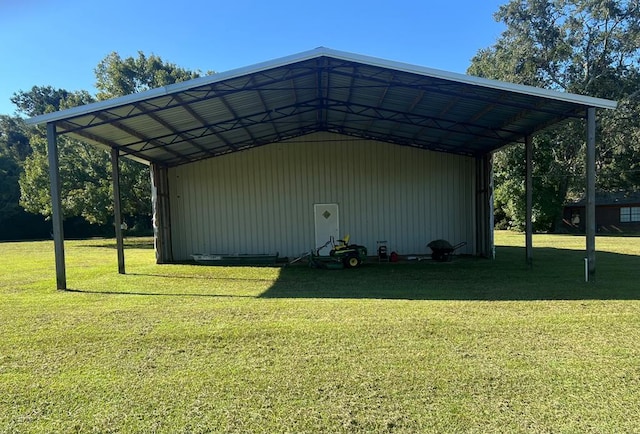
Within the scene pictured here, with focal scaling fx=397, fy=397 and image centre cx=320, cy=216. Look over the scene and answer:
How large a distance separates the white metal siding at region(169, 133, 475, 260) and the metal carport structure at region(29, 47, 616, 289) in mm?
451

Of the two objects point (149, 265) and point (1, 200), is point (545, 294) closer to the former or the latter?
point (149, 265)

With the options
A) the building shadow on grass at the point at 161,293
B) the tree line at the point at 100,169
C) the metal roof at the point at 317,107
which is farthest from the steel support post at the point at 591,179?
the tree line at the point at 100,169

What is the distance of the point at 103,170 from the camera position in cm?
2373

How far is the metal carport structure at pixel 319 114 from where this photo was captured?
7.42 m

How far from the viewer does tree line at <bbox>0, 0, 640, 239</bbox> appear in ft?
73.4

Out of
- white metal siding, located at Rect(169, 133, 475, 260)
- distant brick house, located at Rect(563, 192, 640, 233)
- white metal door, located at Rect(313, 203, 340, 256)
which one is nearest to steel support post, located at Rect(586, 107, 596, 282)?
white metal siding, located at Rect(169, 133, 475, 260)

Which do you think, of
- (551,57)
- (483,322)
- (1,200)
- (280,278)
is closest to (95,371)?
(483,322)

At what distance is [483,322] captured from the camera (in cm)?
516

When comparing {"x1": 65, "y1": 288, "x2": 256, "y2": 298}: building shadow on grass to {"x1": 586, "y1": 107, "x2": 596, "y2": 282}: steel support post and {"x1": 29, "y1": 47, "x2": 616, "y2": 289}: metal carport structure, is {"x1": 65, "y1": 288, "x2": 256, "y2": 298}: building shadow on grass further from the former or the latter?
{"x1": 586, "y1": 107, "x2": 596, "y2": 282}: steel support post

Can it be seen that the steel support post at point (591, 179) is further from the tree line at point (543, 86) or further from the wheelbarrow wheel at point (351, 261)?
the tree line at point (543, 86)

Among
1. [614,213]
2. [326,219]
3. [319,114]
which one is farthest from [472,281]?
[614,213]

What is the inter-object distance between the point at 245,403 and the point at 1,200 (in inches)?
1598

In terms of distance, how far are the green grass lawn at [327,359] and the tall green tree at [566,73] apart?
19.4 metres

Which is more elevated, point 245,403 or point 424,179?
point 424,179
